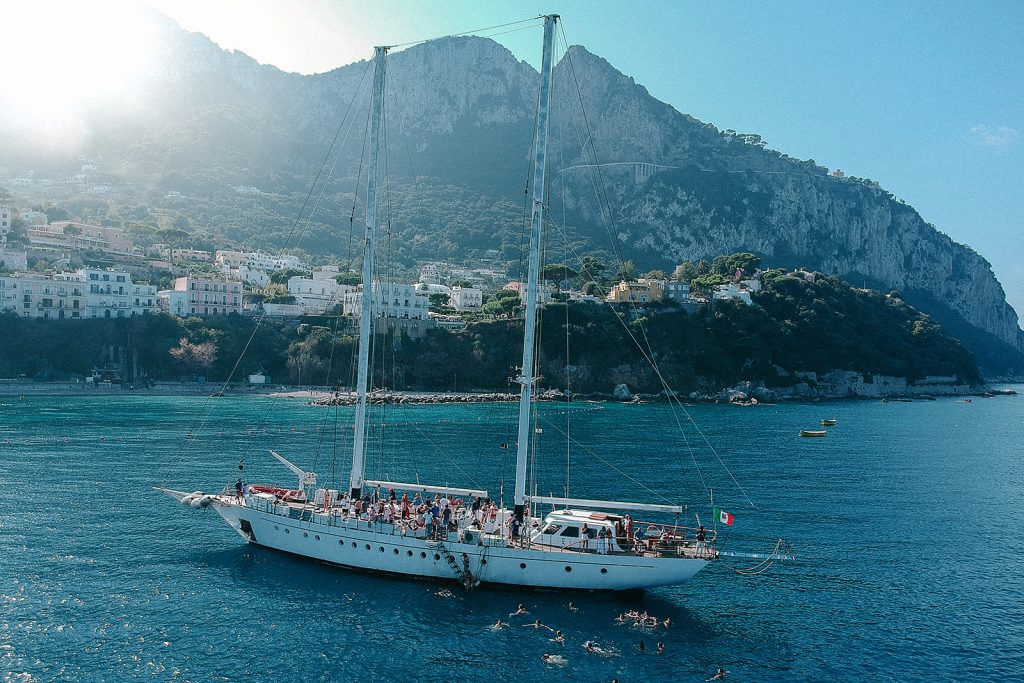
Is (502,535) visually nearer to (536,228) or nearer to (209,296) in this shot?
(536,228)

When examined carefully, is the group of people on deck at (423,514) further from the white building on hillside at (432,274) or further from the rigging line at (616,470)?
the white building on hillside at (432,274)

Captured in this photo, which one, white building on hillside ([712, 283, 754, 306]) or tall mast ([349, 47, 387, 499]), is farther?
white building on hillside ([712, 283, 754, 306])

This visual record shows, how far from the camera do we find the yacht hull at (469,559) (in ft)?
84.5

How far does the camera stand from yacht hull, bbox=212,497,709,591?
84.5ft

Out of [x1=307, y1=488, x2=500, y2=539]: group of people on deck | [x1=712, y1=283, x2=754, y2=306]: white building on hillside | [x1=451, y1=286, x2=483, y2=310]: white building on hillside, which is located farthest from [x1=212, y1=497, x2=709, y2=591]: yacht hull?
[x1=712, y1=283, x2=754, y2=306]: white building on hillside

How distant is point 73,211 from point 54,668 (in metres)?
204

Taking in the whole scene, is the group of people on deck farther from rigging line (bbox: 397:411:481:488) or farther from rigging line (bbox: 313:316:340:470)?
rigging line (bbox: 313:316:340:470)

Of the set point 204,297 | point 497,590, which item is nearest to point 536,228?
point 497,590

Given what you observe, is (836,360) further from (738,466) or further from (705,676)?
(705,676)

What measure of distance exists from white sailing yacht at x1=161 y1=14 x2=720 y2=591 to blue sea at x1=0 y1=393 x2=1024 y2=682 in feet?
2.91

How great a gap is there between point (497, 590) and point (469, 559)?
1636 mm

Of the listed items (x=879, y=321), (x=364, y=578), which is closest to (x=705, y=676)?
(x=364, y=578)

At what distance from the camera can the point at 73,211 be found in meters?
192

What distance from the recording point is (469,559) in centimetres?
2666
